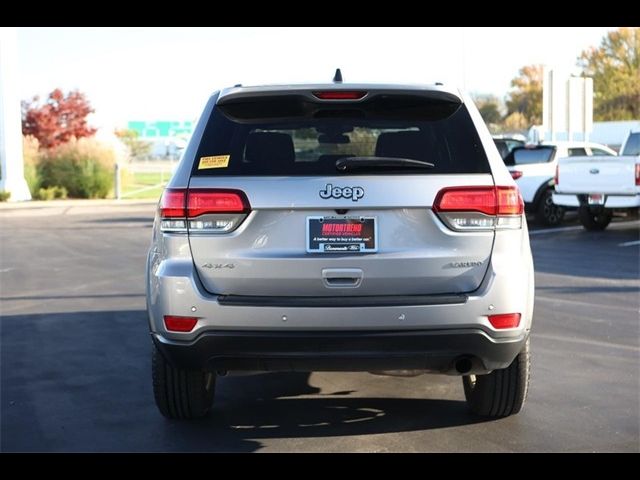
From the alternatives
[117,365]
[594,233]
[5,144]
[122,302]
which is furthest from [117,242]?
[5,144]

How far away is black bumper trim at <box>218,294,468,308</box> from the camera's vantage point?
167 inches

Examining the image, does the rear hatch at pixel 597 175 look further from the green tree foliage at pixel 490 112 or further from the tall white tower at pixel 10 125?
the green tree foliage at pixel 490 112

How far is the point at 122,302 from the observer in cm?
941

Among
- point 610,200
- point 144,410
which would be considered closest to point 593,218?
point 610,200

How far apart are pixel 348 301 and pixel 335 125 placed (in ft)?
3.28

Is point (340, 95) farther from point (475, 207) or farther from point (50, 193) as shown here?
point (50, 193)

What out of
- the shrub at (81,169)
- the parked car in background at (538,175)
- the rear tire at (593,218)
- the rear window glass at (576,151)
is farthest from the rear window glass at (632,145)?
the shrub at (81,169)

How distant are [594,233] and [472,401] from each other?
11.8m

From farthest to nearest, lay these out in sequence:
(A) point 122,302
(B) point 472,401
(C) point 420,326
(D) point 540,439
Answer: (A) point 122,302, (B) point 472,401, (D) point 540,439, (C) point 420,326

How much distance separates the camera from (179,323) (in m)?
4.35

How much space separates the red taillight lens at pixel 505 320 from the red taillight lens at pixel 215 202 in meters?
1.30

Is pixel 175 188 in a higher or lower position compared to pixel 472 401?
higher
